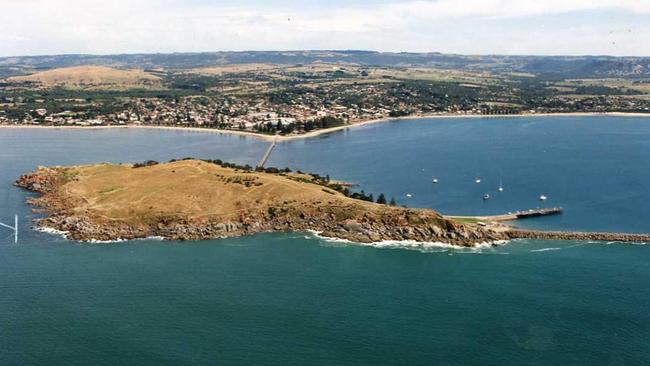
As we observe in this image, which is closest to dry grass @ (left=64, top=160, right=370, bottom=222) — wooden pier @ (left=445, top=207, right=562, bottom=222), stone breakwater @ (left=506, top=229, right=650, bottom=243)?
wooden pier @ (left=445, top=207, right=562, bottom=222)

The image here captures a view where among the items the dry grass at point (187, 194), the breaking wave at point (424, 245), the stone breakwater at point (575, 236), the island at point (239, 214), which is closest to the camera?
the breaking wave at point (424, 245)

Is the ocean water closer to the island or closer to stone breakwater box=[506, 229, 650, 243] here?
stone breakwater box=[506, 229, 650, 243]

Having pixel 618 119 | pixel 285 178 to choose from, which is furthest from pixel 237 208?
pixel 618 119

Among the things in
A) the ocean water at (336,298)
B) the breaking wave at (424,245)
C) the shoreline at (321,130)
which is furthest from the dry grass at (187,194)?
the shoreline at (321,130)

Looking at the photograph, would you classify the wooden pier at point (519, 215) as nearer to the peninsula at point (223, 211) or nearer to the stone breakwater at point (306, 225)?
the stone breakwater at point (306, 225)

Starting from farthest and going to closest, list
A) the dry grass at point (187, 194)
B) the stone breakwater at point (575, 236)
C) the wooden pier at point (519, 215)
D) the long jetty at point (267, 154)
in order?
the long jetty at point (267, 154) < the wooden pier at point (519, 215) < the dry grass at point (187, 194) < the stone breakwater at point (575, 236)

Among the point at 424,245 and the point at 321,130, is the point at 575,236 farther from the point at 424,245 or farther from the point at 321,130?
the point at 321,130

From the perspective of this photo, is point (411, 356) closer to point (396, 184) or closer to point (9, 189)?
point (396, 184)
